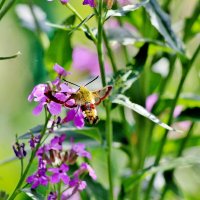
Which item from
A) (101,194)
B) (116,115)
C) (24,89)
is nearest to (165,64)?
(116,115)

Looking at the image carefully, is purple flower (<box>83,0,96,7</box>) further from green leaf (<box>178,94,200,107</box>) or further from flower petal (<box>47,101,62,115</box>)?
green leaf (<box>178,94,200,107</box>)

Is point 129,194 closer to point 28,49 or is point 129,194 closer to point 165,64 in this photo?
point 165,64

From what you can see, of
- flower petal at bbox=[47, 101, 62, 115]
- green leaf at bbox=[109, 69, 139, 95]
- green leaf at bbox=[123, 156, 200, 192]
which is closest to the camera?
flower petal at bbox=[47, 101, 62, 115]

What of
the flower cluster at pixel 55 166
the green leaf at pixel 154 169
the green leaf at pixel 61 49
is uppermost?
the green leaf at pixel 61 49

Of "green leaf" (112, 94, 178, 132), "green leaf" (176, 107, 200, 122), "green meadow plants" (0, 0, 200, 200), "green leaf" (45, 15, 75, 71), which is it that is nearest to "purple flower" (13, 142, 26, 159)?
"green meadow plants" (0, 0, 200, 200)

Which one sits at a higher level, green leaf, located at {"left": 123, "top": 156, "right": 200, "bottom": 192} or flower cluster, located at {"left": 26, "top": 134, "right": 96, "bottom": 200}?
flower cluster, located at {"left": 26, "top": 134, "right": 96, "bottom": 200}

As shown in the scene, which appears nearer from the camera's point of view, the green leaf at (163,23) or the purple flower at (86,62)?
the green leaf at (163,23)

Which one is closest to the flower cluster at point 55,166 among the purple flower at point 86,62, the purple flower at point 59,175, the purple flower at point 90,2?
the purple flower at point 59,175

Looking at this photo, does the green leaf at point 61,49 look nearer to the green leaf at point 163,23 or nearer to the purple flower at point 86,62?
the green leaf at point 163,23

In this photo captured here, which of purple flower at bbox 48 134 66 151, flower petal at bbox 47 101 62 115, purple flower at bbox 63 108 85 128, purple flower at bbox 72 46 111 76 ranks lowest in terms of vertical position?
purple flower at bbox 72 46 111 76
